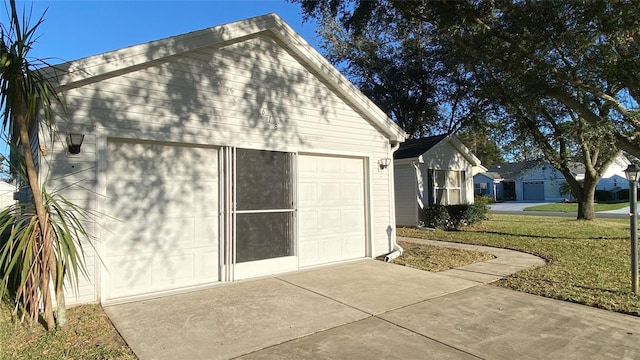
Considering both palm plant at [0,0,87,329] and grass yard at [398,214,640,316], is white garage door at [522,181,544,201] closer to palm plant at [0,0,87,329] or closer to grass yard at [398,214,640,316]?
grass yard at [398,214,640,316]

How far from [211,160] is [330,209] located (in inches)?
104

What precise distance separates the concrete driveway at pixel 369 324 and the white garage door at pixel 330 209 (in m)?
1.40

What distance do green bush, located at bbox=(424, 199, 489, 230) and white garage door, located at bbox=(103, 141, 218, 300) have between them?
10.3 metres

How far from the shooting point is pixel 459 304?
5.26 m

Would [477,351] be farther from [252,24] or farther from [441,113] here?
[441,113]

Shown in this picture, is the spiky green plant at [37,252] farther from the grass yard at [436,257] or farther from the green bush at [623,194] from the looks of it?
the green bush at [623,194]

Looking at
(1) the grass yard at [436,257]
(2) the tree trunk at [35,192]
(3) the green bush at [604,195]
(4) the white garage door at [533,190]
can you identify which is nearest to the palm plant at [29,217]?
(2) the tree trunk at [35,192]

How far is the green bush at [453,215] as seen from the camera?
1454 cm

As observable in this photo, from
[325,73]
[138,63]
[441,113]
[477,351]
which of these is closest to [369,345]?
[477,351]

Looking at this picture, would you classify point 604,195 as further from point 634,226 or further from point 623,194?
point 634,226

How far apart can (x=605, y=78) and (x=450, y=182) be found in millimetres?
7599

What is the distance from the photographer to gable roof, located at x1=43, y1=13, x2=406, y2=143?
16.7ft

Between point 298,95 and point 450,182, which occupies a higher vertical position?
point 298,95

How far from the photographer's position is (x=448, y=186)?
53.6 feet
